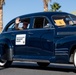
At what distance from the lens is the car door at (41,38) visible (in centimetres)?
1052

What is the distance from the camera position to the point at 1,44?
12.3 meters

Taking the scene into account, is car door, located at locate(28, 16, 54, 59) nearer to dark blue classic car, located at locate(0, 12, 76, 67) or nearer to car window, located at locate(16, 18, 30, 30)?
dark blue classic car, located at locate(0, 12, 76, 67)

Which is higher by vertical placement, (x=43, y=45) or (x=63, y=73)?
(x=43, y=45)

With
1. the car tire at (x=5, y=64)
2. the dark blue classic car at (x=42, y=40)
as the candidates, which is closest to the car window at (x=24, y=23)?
the dark blue classic car at (x=42, y=40)

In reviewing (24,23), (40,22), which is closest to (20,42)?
(24,23)

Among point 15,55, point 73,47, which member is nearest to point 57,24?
point 73,47

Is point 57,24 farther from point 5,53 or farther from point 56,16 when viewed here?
point 5,53

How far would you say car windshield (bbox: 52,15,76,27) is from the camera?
10.6 m

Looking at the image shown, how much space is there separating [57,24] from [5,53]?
8.27ft

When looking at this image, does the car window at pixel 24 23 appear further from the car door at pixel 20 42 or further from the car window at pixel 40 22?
the car window at pixel 40 22

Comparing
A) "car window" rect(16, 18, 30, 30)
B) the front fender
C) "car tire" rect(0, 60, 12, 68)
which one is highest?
"car window" rect(16, 18, 30, 30)

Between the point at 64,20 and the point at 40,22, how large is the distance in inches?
35.0

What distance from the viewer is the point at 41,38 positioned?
10758 millimetres

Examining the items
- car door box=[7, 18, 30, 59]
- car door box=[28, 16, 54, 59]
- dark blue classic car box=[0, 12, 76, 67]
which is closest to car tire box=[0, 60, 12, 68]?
dark blue classic car box=[0, 12, 76, 67]
